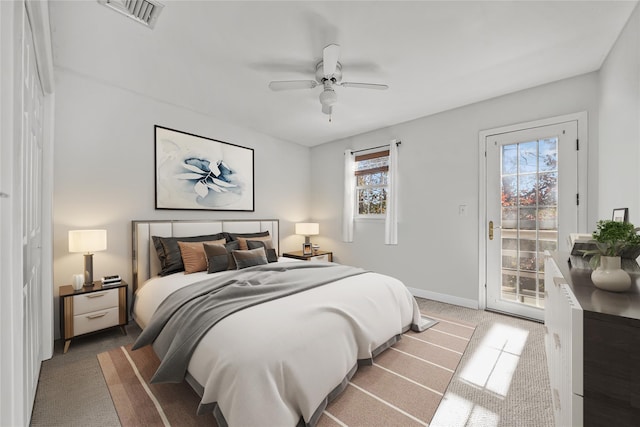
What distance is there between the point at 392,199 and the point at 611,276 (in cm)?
301

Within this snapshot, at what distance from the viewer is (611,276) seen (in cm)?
111

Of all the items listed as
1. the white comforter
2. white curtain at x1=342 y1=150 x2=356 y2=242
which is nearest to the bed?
the white comforter

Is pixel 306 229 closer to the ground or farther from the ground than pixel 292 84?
closer to the ground

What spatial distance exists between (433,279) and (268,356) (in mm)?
3005

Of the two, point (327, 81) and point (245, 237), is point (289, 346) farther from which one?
point (245, 237)

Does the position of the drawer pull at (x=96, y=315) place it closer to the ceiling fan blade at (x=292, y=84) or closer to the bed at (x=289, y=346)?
the bed at (x=289, y=346)

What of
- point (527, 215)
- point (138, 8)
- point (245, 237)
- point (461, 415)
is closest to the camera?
point (461, 415)

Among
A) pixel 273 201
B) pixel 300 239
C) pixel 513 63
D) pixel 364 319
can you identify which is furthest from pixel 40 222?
pixel 513 63

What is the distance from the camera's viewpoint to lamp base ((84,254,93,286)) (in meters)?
2.56

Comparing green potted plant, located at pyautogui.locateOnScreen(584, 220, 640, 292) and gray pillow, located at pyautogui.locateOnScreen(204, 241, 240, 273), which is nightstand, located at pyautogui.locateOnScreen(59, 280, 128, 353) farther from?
green potted plant, located at pyautogui.locateOnScreen(584, 220, 640, 292)

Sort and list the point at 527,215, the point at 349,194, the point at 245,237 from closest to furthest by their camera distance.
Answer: the point at 527,215 < the point at 245,237 < the point at 349,194

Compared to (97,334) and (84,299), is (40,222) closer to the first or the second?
(84,299)

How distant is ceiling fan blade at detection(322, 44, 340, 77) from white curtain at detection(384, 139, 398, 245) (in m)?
2.03

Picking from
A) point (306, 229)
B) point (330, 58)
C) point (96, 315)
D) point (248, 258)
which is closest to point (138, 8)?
point (330, 58)
